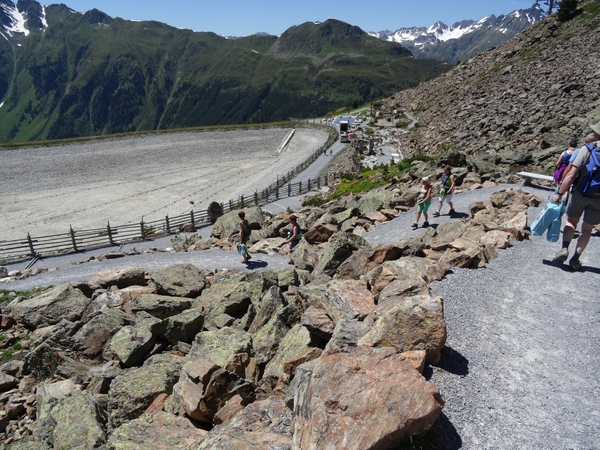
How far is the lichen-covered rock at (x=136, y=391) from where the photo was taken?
6.18 metres

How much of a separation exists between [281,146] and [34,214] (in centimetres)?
3545

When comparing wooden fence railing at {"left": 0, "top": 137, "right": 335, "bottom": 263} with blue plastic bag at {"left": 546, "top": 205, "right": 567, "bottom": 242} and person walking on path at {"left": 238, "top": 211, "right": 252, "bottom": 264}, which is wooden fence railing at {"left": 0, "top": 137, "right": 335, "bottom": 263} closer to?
person walking on path at {"left": 238, "top": 211, "right": 252, "bottom": 264}

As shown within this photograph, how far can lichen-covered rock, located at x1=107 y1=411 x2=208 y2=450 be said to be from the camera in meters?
4.86

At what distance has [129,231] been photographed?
24.7 meters

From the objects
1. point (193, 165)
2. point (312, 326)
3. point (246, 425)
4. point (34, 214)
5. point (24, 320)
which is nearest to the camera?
point (246, 425)

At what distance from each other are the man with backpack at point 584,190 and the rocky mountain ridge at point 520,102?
12339mm

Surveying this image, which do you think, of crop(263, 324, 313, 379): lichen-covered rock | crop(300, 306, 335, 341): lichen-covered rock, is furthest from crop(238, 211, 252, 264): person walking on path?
crop(300, 306, 335, 341): lichen-covered rock

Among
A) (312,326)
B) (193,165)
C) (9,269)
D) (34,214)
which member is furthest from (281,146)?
(312,326)

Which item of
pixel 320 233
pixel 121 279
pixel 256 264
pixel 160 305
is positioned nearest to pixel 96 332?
pixel 160 305

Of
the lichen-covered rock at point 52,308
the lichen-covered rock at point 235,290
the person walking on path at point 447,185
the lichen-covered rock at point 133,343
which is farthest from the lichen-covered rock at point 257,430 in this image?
the person walking on path at point 447,185

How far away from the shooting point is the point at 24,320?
11477mm

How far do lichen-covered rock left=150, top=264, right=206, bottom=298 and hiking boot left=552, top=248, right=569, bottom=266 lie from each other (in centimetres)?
955

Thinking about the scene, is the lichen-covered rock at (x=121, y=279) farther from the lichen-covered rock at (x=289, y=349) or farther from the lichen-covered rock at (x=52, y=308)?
the lichen-covered rock at (x=289, y=349)

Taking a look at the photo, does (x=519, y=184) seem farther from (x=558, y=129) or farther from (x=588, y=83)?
(x=588, y=83)
